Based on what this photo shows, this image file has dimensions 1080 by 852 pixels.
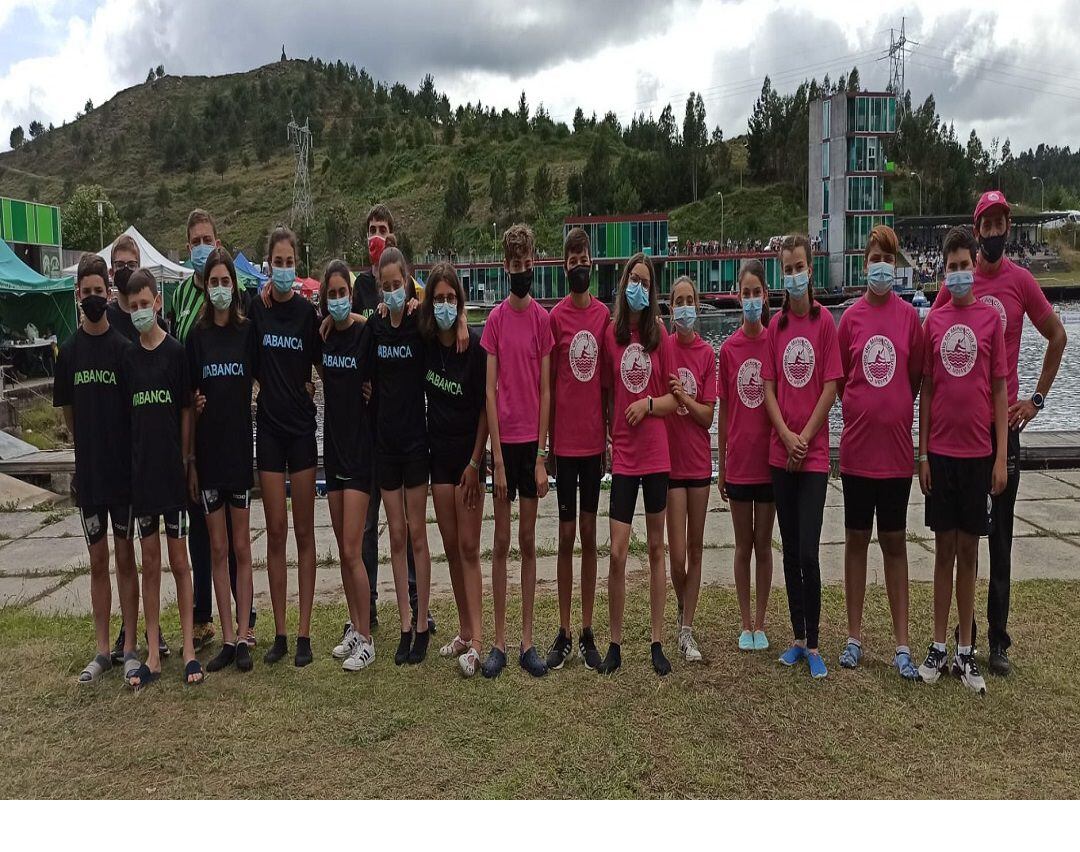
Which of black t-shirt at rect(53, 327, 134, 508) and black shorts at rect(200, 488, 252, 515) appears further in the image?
black shorts at rect(200, 488, 252, 515)

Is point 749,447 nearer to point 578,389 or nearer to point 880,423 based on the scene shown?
point 880,423

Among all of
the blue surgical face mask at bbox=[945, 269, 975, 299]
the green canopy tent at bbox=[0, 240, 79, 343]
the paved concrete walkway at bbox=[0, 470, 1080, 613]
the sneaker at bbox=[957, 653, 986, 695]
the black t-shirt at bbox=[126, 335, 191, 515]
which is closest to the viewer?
the sneaker at bbox=[957, 653, 986, 695]

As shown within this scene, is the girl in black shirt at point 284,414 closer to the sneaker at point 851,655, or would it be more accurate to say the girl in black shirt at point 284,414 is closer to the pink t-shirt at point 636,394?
the pink t-shirt at point 636,394

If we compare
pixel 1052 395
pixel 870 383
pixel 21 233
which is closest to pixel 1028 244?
pixel 1052 395

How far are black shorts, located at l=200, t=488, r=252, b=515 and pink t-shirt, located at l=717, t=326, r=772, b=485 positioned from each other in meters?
2.74

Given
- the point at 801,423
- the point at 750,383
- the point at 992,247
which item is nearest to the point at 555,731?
the point at 801,423

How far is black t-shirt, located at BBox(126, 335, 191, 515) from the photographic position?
A: 14.5 ft

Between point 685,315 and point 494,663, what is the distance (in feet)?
7.06

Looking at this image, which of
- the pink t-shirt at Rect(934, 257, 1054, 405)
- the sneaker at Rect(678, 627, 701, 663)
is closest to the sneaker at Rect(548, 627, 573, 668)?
the sneaker at Rect(678, 627, 701, 663)

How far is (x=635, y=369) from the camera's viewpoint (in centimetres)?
444

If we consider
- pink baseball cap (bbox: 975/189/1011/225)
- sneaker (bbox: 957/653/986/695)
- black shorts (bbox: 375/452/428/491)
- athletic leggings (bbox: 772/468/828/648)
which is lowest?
sneaker (bbox: 957/653/986/695)

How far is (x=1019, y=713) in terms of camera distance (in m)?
3.93

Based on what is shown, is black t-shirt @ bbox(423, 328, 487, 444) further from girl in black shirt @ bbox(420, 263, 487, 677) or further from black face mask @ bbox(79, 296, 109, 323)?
black face mask @ bbox(79, 296, 109, 323)

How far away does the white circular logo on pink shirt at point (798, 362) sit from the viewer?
4.47 m
